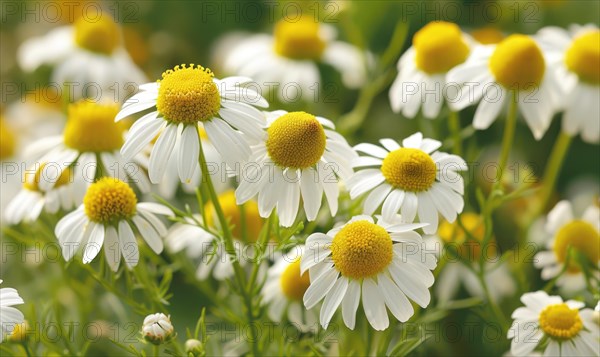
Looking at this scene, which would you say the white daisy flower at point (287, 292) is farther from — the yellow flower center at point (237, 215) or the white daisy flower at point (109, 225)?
the white daisy flower at point (109, 225)

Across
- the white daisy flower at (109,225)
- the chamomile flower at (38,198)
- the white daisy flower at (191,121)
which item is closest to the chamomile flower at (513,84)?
the white daisy flower at (191,121)

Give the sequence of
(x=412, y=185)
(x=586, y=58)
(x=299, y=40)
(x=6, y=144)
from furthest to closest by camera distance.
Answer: (x=299, y=40) < (x=6, y=144) < (x=586, y=58) < (x=412, y=185)

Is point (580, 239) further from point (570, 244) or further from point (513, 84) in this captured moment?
point (513, 84)

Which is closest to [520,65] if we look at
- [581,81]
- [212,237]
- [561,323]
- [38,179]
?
[581,81]

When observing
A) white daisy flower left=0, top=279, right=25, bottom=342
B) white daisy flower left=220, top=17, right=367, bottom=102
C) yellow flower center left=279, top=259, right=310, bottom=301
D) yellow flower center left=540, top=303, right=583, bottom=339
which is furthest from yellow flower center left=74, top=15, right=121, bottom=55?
yellow flower center left=540, top=303, right=583, bottom=339

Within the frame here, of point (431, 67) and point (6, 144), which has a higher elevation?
point (431, 67)

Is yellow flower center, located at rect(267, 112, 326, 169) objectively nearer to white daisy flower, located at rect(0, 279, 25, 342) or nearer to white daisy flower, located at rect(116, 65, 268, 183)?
white daisy flower, located at rect(116, 65, 268, 183)
